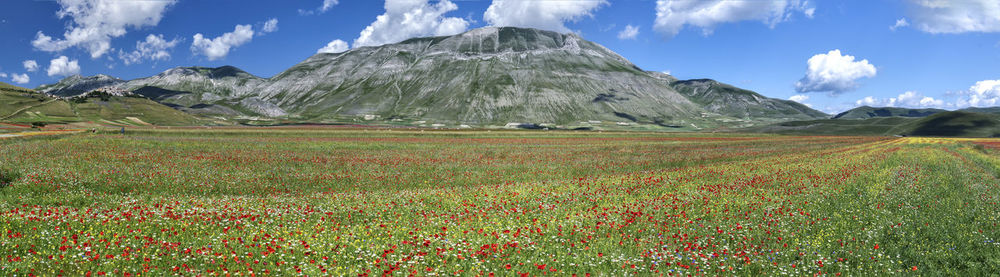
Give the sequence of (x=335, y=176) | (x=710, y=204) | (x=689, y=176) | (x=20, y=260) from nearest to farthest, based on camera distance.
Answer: (x=20, y=260) < (x=710, y=204) < (x=689, y=176) < (x=335, y=176)

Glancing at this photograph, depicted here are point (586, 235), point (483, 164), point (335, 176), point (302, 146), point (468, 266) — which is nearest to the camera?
point (468, 266)

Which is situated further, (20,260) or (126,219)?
(126,219)

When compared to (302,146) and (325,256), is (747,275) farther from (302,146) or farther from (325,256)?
(302,146)

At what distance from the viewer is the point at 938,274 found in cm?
1020

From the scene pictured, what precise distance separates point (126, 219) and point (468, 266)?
11.6 meters

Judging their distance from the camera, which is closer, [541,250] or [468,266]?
[468,266]

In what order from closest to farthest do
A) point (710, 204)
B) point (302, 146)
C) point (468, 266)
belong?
1. point (468, 266)
2. point (710, 204)
3. point (302, 146)

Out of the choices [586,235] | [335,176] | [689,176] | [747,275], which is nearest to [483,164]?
[335,176]

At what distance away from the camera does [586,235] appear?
13.5 m

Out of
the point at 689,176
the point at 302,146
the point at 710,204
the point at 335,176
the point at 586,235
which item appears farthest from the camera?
the point at 302,146

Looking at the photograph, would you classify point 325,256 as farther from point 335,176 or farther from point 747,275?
point 335,176

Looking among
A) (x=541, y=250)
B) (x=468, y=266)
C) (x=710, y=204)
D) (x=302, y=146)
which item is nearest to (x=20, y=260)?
(x=468, y=266)

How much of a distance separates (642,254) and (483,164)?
27.2 metres

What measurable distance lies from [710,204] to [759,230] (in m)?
4.17
